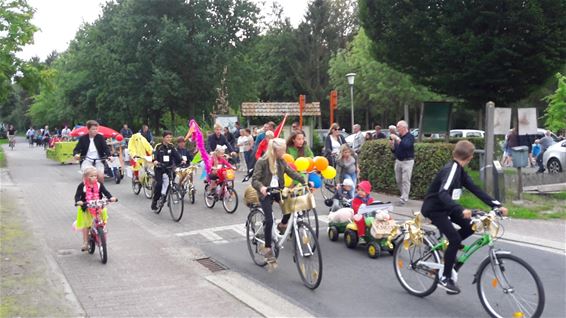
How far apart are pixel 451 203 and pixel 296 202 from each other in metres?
1.97

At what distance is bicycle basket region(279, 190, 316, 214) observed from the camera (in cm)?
671

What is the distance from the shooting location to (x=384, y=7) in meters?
18.2

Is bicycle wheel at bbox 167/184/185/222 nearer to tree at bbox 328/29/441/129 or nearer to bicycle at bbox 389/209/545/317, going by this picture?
bicycle at bbox 389/209/545/317

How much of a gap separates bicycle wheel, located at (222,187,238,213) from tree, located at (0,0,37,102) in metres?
16.6

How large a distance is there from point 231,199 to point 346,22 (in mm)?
49432

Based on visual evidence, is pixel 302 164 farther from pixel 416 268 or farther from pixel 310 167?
pixel 416 268

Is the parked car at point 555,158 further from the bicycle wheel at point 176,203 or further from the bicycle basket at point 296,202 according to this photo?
the bicycle basket at point 296,202

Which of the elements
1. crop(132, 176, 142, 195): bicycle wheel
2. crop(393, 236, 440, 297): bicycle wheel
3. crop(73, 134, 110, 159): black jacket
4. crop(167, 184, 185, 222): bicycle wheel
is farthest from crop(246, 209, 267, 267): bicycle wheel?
crop(132, 176, 142, 195): bicycle wheel

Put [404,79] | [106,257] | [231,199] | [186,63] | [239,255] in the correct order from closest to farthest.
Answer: [106,257], [239,255], [231,199], [186,63], [404,79]

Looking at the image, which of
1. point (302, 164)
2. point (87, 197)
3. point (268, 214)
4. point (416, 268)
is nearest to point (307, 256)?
point (268, 214)

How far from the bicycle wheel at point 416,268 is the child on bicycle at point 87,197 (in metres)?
4.21

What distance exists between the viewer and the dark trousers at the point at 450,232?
5602mm

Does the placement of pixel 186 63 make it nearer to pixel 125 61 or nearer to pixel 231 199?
pixel 125 61

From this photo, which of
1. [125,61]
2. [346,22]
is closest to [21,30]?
[125,61]
